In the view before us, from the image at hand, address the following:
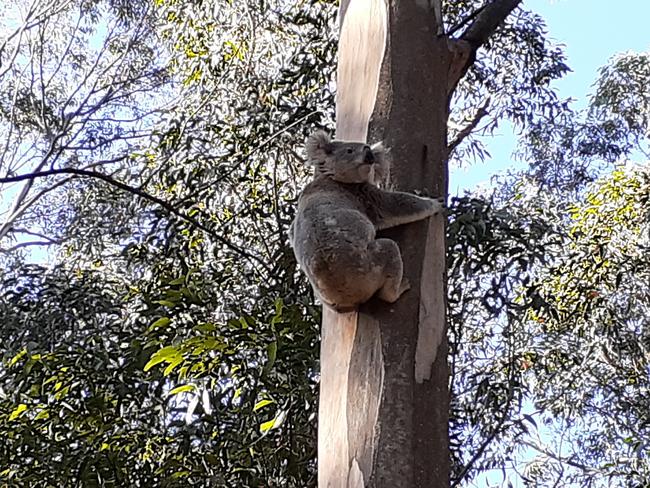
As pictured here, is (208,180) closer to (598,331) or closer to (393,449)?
(393,449)

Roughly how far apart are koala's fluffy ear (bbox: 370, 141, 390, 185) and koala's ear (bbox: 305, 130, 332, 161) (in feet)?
0.74

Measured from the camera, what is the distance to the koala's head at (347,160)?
5.76ft

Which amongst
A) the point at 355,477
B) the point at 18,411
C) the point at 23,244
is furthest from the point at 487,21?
the point at 23,244

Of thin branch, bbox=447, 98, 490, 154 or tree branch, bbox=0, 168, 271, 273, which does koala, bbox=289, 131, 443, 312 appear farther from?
thin branch, bbox=447, 98, 490, 154

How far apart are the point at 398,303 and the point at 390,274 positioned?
0.05 m

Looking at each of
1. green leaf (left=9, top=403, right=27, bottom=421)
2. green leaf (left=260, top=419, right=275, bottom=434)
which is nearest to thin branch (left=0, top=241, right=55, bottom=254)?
green leaf (left=9, top=403, right=27, bottom=421)

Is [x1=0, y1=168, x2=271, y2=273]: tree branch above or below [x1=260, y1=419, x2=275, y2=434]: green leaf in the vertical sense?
above

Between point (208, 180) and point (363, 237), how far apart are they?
179 centimetres

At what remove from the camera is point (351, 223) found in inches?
70.2

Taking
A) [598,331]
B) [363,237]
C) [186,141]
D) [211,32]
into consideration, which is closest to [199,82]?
[211,32]

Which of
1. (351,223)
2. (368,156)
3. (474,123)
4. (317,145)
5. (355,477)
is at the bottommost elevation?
(355,477)

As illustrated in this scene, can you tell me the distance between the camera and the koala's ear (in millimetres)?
1987

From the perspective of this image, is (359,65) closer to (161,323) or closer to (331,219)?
(331,219)

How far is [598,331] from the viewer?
4.93 meters
